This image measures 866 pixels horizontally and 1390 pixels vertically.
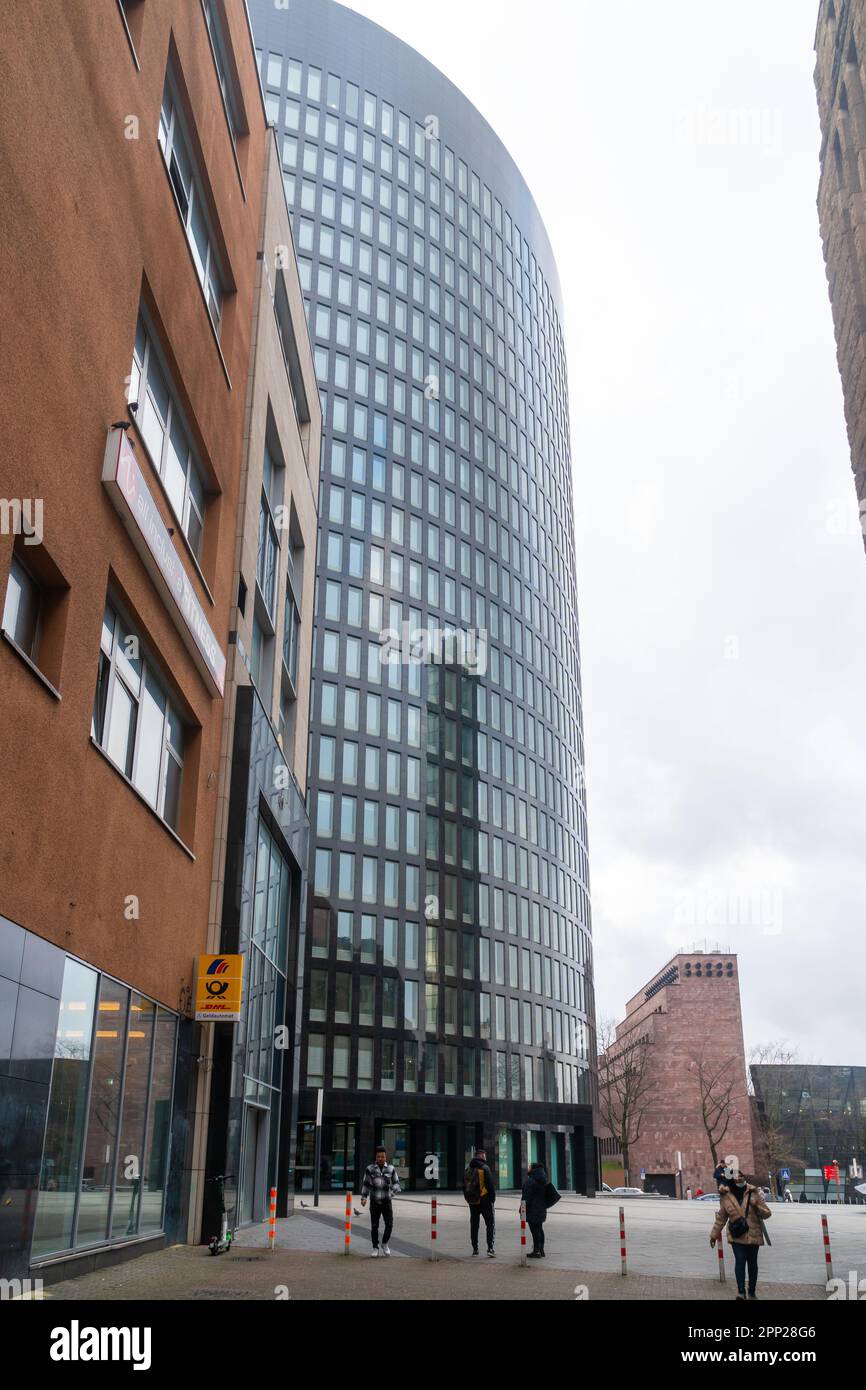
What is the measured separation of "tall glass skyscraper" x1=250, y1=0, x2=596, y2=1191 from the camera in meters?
59.4

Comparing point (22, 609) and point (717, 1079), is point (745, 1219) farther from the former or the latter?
point (717, 1079)

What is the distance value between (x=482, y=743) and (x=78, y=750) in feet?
186

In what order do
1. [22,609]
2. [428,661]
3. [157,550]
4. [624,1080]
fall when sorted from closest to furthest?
1. [22,609]
2. [157,550]
3. [428,661]
4. [624,1080]

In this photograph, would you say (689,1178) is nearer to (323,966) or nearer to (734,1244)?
(323,966)

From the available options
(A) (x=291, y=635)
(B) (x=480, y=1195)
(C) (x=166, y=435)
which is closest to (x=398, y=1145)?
(A) (x=291, y=635)

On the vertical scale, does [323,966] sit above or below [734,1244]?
above

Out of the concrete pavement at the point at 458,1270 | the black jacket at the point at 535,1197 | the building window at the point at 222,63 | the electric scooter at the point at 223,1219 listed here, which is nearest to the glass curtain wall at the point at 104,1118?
the concrete pavement at the point at 458,1270

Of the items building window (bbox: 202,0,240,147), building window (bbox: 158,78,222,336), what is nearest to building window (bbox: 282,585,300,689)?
building window (bbox: 158,78,222,336)

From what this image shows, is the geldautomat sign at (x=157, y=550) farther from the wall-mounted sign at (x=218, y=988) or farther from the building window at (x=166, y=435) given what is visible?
the wall-mounted sign at (x=218, y=988)

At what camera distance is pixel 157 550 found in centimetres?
1650

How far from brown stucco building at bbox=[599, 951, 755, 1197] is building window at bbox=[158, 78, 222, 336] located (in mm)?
90966

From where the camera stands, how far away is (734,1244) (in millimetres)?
14094

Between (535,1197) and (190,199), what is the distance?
18.0 m
